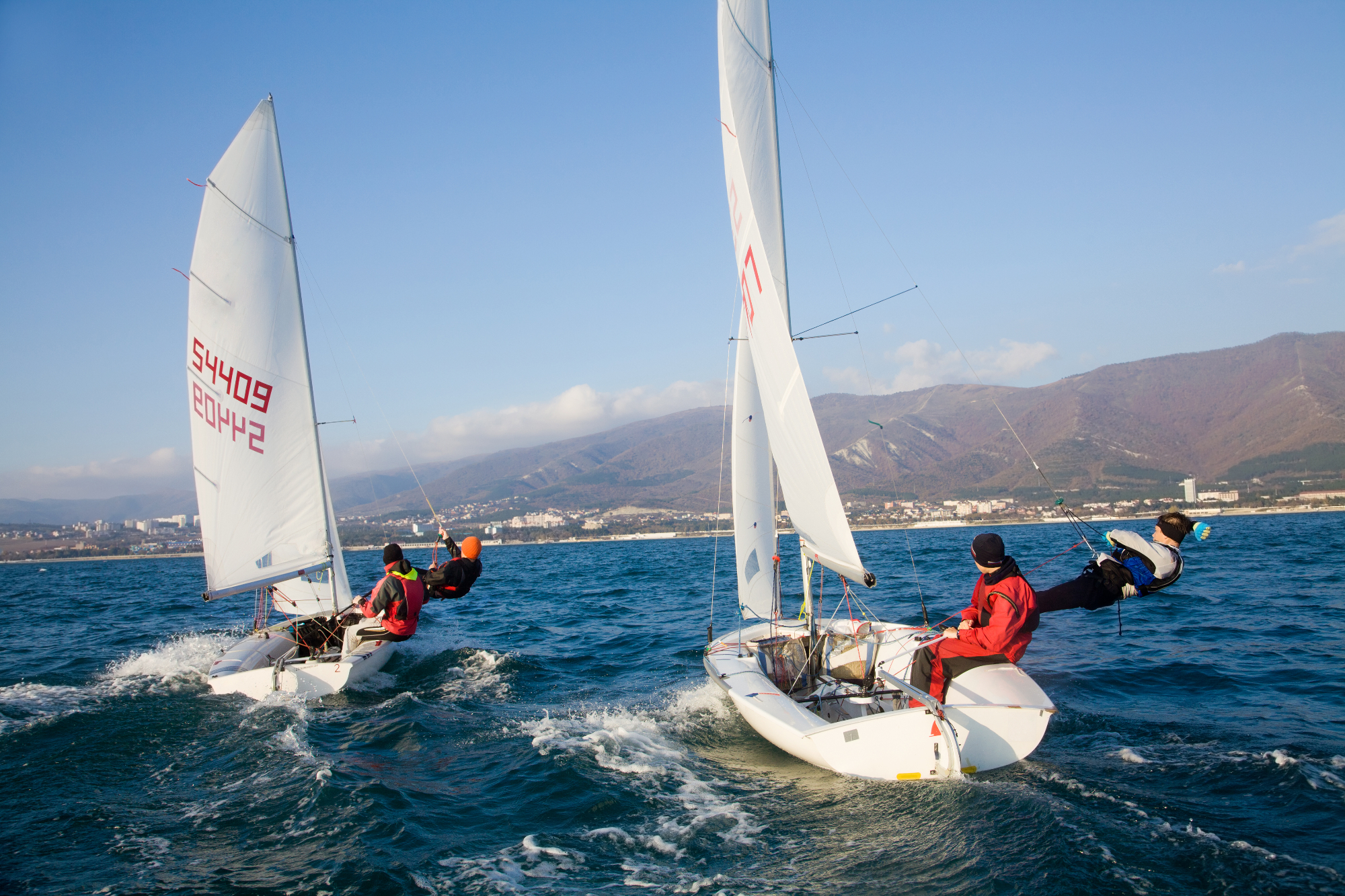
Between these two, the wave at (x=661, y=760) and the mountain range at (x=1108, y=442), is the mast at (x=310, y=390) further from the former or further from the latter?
the mountain range at (x=1108, y=442)

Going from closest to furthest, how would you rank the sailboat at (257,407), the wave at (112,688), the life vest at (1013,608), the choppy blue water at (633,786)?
the choppy blue water at (633,786)
the life vest at (1013,608)
the wave at (112,688)
the sailboat at (257,407)

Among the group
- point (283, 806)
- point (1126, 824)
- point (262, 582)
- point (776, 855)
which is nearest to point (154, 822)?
point (283, 806)

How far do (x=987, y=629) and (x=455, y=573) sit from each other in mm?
6310

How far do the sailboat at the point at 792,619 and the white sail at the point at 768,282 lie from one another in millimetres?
17

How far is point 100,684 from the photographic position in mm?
10273

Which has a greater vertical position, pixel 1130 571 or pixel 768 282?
pixel 768 282

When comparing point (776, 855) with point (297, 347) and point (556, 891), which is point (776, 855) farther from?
point (297, 347)

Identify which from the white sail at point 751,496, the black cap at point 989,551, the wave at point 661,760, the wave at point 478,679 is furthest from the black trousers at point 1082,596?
the wave at point 478,679

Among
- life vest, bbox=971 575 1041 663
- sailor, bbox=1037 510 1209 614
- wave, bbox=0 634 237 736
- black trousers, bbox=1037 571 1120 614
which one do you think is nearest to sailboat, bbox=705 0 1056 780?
life vest, bbox=971 575 1041 663

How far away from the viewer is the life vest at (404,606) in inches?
384

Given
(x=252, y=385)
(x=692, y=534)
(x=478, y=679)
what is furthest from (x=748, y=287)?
(x=692, y=534)

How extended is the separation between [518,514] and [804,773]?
419ft

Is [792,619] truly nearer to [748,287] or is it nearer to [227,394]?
[748,287]

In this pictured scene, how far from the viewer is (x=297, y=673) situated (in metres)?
9.38
